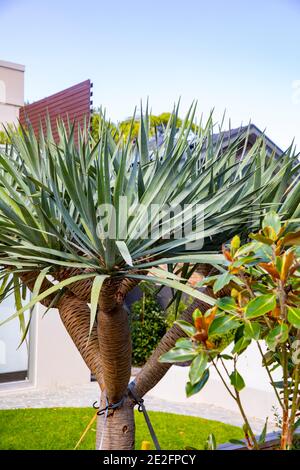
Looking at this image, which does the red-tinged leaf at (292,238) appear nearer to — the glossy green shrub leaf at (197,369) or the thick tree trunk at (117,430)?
the glossy green shrub leaf at (197,369)

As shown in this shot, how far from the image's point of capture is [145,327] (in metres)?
12.8

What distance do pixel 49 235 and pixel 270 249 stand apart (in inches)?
40.8

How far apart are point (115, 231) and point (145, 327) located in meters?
10.7

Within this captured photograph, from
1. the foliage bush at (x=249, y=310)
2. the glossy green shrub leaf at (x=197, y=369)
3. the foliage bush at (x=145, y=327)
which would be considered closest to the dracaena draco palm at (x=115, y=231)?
the foliage bush at (x=249, y=310)

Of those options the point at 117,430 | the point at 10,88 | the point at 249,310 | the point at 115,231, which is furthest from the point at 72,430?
the point at 10,88

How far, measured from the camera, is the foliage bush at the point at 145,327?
1246cm

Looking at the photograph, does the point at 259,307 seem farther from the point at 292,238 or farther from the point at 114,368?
the point at 114,368

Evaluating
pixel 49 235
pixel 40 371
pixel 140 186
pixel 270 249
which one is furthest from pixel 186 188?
pixel 40 371

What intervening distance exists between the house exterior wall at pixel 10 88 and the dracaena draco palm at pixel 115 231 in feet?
46.7

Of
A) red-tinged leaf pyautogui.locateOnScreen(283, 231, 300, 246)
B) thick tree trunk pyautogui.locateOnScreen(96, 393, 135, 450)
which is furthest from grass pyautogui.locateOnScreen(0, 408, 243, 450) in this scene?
red-tinged leaf pyautogui.locateOnScreen(283, 231, 300, 246)

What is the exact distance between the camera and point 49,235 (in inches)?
101

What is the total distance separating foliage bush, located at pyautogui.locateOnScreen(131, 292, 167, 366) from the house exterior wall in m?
6.83
